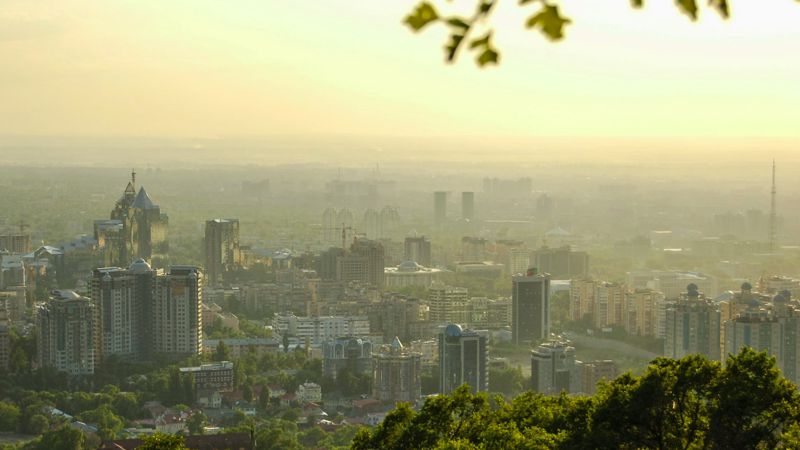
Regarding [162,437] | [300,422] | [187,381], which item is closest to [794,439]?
[162,437]

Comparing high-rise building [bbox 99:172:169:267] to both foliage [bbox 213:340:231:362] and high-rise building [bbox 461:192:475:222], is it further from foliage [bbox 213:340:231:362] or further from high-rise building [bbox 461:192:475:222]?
high-rise building [bbox 461:192:475:222]

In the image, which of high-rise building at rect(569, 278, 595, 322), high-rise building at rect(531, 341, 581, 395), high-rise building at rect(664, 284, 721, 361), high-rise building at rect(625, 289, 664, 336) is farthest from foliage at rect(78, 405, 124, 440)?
high-rise building at rect(569, 278, 595, 322)

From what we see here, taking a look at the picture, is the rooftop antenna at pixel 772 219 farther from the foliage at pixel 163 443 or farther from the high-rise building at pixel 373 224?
the foliage at pixel 163 443

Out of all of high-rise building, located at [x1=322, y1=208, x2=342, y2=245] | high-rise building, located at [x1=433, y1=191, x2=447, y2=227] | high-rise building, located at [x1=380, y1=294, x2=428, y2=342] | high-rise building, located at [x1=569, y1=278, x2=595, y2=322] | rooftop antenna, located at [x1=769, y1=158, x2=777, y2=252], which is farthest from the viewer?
high-rise building, located at [x1=433, y1=191, x2=447, y2=227]

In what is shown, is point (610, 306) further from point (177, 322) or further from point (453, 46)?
→ point (453, 46)

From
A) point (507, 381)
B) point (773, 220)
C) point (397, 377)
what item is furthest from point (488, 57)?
point (773, 220)

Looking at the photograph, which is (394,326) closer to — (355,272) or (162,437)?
(355,272)
